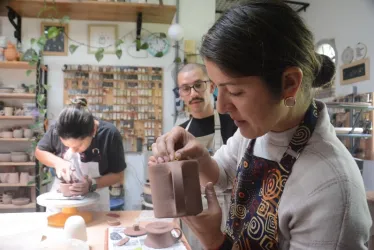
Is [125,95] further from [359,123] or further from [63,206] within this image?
[359,123]

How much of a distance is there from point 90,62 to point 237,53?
356cm

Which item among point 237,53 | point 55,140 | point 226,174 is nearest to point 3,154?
point 55,140

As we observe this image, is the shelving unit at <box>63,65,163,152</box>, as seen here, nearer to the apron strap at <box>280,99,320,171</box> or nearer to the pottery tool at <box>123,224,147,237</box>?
the pottery tool at <box>123,224,147,237</box>

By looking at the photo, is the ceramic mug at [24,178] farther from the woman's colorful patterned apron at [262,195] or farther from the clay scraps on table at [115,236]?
the woman's colorful patterned apron at [262,195]

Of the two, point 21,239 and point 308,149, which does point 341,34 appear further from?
point 21,239

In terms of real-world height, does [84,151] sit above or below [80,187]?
above

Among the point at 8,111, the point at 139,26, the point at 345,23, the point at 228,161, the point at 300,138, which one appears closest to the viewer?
the point at 300,138

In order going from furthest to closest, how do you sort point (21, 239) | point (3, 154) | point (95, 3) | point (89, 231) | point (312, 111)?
point (3, 154)
point (95, 3)
point (89, 231)
point (21, 239)
point (312, 111)

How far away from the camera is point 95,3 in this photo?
11.5ft

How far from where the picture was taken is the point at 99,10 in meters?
3.69

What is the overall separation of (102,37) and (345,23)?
356 cm

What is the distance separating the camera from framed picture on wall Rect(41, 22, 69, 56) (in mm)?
3928

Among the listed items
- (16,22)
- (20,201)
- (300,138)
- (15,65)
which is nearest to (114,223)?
(300,138)

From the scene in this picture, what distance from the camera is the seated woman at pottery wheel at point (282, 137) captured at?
772 mm
